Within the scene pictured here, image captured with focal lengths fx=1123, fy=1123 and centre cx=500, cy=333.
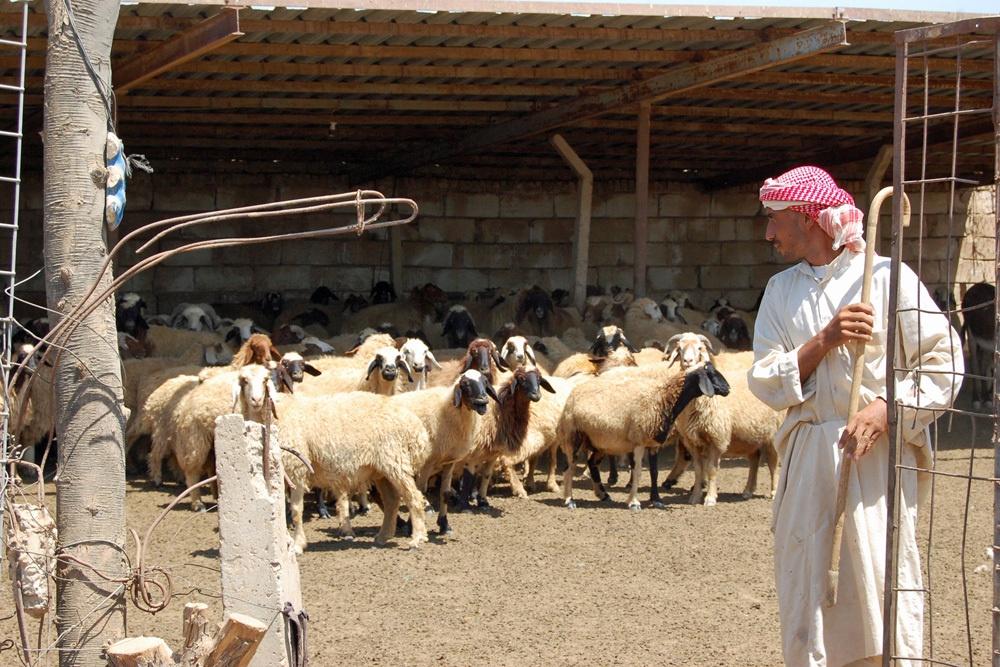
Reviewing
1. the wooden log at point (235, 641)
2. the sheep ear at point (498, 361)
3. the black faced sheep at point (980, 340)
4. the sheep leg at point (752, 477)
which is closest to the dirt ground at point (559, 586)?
the sheep leg at point (752, 477)

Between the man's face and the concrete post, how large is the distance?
2013mm

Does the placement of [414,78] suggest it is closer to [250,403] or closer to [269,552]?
[250,403]

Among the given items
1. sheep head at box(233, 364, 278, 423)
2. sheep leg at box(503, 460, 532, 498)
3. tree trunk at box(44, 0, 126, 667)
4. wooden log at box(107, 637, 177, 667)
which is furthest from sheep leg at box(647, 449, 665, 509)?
wooden log at box(107, 637, 177, 667)

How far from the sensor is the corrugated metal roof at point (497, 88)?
34.8 feet

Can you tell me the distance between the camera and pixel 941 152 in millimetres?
19156

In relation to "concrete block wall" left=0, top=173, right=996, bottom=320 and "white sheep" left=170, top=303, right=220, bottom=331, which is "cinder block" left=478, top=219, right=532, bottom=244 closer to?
"concrete block wall" left=0, top=173, right=996, bottom=320

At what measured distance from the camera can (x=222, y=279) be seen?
19.4 m

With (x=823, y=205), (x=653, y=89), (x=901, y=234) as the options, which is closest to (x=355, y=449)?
(x=823, y=205)

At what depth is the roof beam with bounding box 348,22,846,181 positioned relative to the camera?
35.2 ft

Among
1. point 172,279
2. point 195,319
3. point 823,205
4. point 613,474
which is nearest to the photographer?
point 823,205

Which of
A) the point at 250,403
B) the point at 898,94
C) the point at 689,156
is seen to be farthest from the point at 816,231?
the point at 689,156

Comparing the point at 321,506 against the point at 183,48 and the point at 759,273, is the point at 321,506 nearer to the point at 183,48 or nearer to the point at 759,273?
the point at 183,48

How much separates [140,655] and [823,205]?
280 cm

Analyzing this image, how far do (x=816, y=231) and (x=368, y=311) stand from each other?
13.7 m
